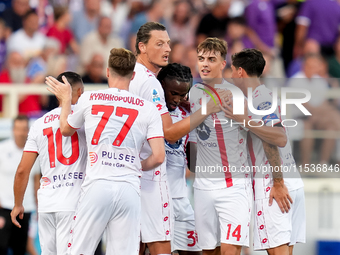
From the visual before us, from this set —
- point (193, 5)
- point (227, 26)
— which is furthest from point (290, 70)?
point (193, 5)

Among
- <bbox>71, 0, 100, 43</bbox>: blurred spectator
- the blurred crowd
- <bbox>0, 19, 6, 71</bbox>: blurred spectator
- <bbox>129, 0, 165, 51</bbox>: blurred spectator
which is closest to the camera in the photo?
the blurred crowd

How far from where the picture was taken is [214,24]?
36.1 feet

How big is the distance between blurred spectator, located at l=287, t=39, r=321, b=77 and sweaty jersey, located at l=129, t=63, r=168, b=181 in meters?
5.83

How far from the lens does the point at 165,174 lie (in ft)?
18.4

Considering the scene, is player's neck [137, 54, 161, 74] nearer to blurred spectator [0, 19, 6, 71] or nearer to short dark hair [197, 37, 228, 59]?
short dark hair [197, 37, 228, 59]

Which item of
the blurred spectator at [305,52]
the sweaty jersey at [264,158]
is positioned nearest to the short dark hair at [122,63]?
the sweaty jersey at [264,158]

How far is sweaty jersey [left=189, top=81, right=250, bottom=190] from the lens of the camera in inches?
215

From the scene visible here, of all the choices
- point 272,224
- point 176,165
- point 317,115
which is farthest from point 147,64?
point 317,115

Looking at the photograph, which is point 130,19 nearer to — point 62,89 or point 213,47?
point 213,47

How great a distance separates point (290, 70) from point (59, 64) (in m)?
4.66

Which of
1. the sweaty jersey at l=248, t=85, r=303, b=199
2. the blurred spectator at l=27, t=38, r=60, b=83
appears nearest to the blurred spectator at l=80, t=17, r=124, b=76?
the blurred spectator at l=27, t=38, r=60, b=83

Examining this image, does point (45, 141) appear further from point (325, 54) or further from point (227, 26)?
point (325, 54)

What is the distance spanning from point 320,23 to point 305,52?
0.82 metres

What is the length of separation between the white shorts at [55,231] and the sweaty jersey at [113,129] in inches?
22.7
